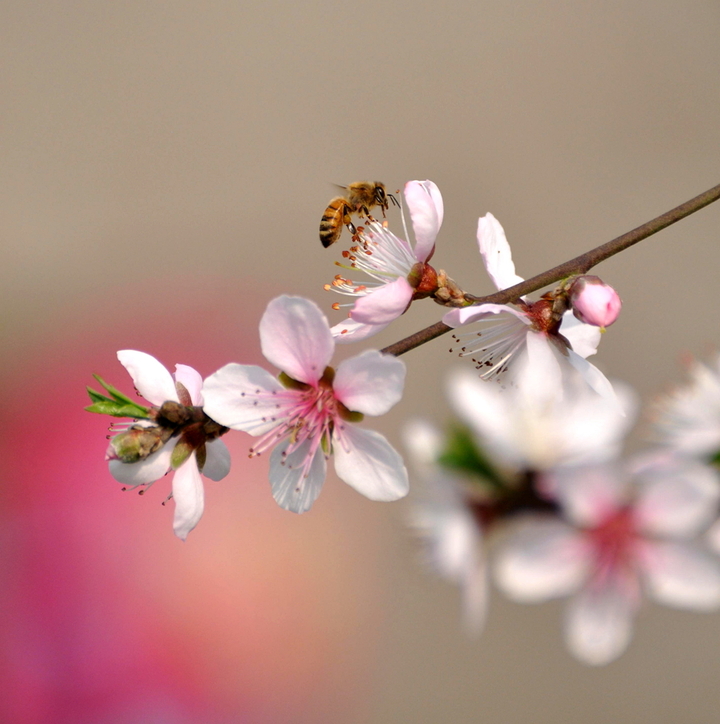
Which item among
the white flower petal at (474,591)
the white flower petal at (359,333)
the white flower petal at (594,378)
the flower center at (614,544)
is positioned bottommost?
the white flower petal at (474,591)

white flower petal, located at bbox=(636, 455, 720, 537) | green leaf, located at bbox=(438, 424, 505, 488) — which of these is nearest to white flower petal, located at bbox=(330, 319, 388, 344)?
green leaf, located at bbox=(438, 424, 505, 488)

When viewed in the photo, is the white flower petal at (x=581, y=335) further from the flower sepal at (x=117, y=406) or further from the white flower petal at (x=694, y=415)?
the flower sepal at (x=117, y=406)

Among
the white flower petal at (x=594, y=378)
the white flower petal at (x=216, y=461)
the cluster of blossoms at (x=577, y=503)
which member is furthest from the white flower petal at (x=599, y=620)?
the white flower petal at (x=216, y=461)

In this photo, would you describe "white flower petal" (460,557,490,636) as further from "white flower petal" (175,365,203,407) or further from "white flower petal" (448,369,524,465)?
"white flower petal" (175,365,203,407)

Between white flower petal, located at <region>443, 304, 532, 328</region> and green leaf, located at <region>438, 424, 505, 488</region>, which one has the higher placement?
white flower petal, located at <region>443, 304, 532, 328</region>

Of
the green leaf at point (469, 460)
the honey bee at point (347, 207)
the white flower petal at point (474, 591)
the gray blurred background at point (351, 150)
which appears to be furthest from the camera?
the gray blurred background at point (351, 150)

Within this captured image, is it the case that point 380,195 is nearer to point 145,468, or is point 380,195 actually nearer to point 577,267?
point 577,267

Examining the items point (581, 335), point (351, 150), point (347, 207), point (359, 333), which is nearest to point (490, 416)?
point (581, 335)
